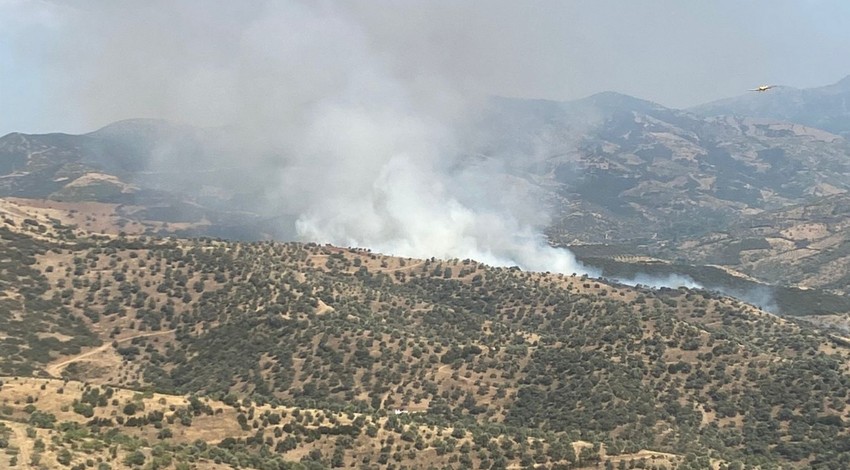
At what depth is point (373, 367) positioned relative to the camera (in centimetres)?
10931

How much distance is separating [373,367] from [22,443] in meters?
69.6

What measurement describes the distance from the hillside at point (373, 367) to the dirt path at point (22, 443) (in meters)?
0.20

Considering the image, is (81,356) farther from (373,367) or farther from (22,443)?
(22,443)

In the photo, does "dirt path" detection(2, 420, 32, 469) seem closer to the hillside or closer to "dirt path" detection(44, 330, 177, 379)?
the hillside

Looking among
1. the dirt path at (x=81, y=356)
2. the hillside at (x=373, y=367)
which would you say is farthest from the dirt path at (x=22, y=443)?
the dirt path at (x=81, y=356)

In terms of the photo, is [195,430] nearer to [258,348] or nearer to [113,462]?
[113,462]

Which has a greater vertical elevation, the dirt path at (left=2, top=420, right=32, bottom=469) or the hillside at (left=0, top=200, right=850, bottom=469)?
the hillside at (left=0, top=200, right=850, bottom=469)

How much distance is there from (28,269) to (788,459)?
128746 millimetres

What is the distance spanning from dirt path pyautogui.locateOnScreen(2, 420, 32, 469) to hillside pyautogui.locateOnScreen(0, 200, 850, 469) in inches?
7.9

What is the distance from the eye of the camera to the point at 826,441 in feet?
276

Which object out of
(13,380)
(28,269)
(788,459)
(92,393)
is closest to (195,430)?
(92,393)

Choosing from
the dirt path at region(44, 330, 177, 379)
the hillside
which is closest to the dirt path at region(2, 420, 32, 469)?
the hillside

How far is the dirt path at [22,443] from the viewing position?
128 feet

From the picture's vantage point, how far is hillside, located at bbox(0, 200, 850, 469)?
2525 inches
